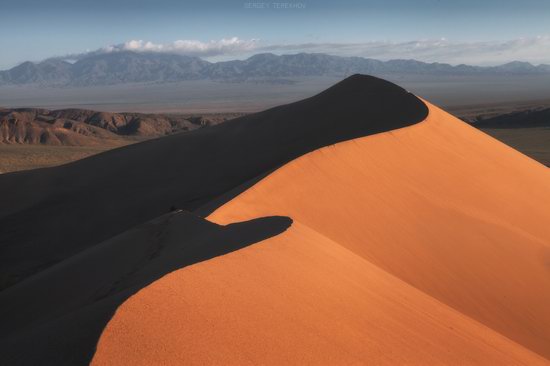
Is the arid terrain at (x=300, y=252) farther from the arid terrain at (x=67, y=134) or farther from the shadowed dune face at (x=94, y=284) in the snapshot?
the arid terrain at (x=67, y=134)

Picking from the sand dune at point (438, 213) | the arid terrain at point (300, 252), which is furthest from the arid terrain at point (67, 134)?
the sand dune at point (438, 213)

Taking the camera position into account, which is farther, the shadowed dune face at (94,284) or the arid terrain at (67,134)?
the arid terrain at (67,134)

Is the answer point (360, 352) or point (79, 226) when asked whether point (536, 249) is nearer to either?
point (360, 352)

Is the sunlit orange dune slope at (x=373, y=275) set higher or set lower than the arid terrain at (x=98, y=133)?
higher

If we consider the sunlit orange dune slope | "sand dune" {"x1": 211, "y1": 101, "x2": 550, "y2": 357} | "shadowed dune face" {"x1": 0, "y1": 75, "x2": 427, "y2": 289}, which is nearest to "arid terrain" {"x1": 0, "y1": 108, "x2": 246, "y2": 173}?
"shadowed dune face" {"x1": 0, "y1": 75, "x2": 427, "y2": 289}

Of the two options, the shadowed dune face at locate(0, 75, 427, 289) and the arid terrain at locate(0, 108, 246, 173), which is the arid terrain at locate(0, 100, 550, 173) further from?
the shadowed dune face at locate(0, 75, 427, 289)

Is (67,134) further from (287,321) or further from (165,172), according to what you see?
(287,321)
